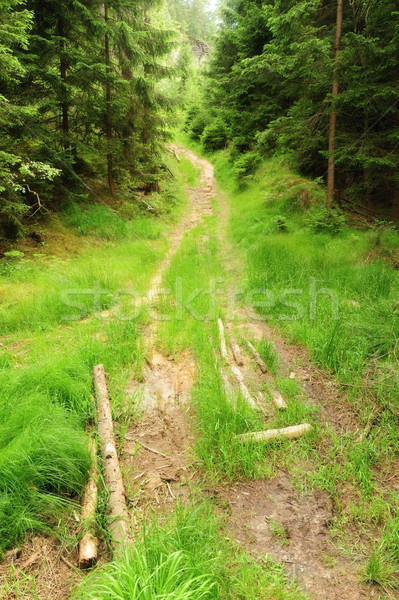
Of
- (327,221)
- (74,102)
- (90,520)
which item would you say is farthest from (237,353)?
(74,102)

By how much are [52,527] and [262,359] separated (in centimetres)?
350

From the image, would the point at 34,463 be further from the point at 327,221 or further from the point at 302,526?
the point at 327,221

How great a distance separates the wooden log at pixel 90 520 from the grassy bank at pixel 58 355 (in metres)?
0.10

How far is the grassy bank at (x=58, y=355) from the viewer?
2.66 meters

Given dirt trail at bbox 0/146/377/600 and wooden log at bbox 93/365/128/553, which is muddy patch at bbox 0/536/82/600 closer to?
dirt trail at bbox 0/146/377/600

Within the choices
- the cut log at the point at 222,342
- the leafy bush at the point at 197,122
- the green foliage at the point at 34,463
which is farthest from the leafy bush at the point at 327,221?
the leafy bush at the point at 197,122

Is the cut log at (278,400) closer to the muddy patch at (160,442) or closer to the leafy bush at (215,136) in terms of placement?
the muddy patch at (160,442)

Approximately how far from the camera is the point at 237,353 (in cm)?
523

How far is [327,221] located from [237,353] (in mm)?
6910

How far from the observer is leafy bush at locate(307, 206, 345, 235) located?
9.84 metres

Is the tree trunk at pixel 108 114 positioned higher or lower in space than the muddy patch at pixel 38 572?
higher

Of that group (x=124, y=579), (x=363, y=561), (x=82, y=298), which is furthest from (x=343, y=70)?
(x=124, y=579)

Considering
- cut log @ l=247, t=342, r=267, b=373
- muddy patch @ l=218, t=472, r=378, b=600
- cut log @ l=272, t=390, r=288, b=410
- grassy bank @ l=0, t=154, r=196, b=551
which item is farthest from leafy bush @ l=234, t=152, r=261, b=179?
muddy patch @ l=218, t=472, r=378, b=600

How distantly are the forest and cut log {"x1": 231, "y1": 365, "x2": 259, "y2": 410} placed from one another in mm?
30
